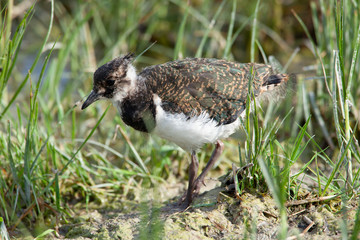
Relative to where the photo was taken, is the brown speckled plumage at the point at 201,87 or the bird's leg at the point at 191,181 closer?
the brown speckled plumage at the point at 201,87

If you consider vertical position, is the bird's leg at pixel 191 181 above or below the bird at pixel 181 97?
below

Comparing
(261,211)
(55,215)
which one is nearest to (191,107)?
(261,211)

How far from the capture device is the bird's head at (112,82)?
3.78m

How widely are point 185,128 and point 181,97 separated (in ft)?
0.89

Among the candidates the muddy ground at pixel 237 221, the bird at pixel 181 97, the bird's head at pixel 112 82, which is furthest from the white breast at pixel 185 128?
the muddy ground at pixel 237 221

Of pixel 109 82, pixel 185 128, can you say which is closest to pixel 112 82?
pixel 109 82

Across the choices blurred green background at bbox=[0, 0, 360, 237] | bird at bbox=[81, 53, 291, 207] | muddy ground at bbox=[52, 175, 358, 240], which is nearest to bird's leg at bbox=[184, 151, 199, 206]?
bird at bbox=[81, 53, 291, 207]

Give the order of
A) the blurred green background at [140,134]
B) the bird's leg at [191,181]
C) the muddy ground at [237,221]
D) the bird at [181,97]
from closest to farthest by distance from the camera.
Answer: the muddy ground at [237,221] < the blurred green background at [140,134] < the bird at [181,97] < the bird's leg at [191,181]

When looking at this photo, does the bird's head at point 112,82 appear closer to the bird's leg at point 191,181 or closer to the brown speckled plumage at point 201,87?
the brown speckled plumage at point 201,87

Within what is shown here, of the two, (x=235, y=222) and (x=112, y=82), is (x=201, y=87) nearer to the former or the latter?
(x=112, y=82)

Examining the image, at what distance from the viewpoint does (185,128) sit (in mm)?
3625

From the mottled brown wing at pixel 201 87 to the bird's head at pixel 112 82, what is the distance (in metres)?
0.19

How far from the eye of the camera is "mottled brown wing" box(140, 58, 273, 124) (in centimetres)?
373

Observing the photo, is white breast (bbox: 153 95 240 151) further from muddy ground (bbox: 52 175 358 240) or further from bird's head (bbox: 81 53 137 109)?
muddy ground (bbox: 52 175 358 240)
